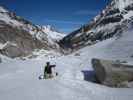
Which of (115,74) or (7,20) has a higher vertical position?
(7,20)

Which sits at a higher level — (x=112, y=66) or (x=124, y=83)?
(x=112, y=66)

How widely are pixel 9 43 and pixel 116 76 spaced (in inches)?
3510

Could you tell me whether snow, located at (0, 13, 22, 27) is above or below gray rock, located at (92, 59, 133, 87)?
above

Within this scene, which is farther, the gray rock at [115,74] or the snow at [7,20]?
the snow at [7,20]

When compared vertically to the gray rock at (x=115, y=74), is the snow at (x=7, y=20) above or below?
above

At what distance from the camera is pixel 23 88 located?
1517 centimetres

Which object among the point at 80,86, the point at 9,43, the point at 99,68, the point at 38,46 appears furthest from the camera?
the point at 38,46

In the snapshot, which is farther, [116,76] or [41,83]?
[116,76]

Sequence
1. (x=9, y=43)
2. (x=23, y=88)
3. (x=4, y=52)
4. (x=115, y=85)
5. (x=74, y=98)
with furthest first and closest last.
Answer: (x=9, y=43)
(x=4, y=52)
(x=115, y=85)
(x=23, y=88)
(x=74, y=98)

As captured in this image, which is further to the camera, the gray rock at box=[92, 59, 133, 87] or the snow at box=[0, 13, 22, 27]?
the snow at box=[0, 13, 22, 27]

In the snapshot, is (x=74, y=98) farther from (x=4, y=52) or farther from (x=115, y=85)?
(x=4, y=52)

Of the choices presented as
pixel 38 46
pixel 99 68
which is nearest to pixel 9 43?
Result: pixel 38 46

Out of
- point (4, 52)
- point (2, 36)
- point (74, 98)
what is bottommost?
point (74, 98)

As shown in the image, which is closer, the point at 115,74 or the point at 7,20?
the point at 115,74
